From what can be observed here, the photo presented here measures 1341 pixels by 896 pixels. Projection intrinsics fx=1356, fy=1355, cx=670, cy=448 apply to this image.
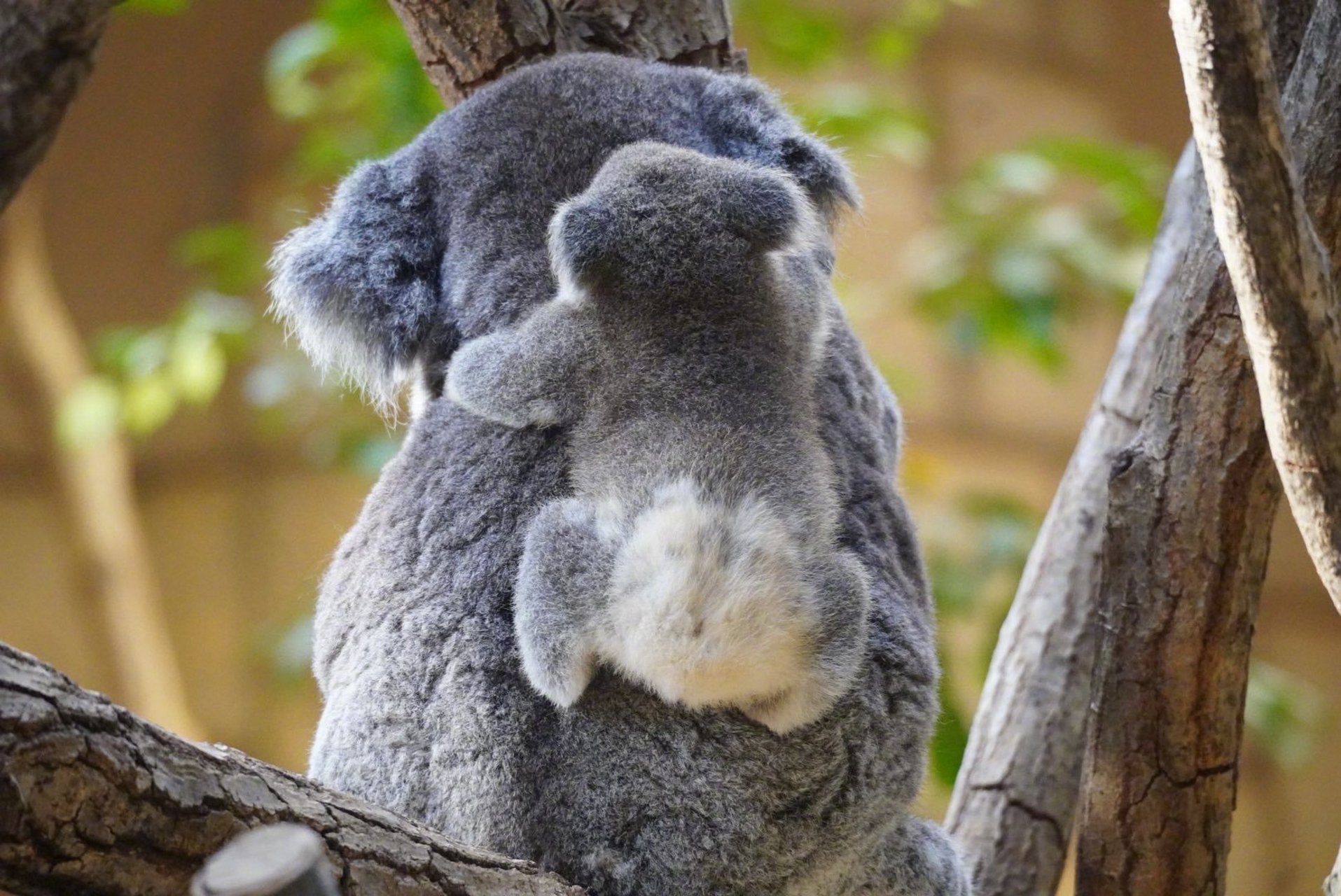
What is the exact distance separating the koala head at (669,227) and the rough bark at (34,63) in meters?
0.55

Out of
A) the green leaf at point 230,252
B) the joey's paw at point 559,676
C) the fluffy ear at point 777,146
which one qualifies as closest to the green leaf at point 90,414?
the green leaf at point 230,252

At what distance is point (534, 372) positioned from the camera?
1607 millimetres

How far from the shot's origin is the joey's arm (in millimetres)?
1609

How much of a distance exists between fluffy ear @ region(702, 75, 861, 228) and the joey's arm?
1.51 ft

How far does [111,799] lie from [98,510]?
182 inches

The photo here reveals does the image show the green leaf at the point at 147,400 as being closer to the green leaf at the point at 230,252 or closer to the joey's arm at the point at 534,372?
the green leaf at the point at 230,252

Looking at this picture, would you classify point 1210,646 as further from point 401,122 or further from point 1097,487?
point 401,122

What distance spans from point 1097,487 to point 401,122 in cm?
208

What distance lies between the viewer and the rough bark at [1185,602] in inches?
74.5

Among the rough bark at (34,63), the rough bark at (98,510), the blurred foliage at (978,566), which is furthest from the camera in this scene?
the rough bark at (98,510)

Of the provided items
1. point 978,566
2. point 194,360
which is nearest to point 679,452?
point 978,566

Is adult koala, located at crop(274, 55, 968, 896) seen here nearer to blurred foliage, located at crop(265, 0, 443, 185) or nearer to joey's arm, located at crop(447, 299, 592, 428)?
joey's arm, located at crop(447, 299, 592, 428)

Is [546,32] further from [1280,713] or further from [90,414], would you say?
[1280,713]

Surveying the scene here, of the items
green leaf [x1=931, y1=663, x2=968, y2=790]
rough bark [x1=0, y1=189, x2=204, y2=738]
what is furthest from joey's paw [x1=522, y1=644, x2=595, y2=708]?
rough bark [x1=0, y1=189, x2=204, y2=738]
